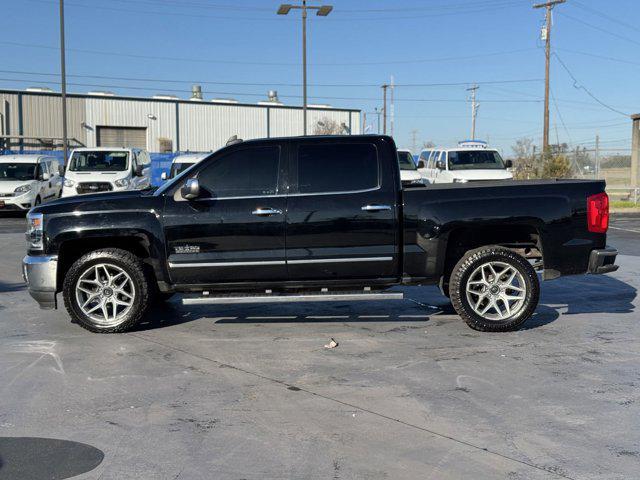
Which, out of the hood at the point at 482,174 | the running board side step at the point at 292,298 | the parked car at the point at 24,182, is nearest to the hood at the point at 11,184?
the parked car at the point at 24,182

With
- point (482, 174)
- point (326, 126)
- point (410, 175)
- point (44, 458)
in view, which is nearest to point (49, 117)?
point (326, 126)

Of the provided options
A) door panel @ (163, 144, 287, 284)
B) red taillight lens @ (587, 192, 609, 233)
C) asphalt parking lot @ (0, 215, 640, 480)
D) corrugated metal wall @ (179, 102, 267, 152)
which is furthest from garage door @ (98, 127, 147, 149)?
red taillight lens @ (587, 192, 609, 233)

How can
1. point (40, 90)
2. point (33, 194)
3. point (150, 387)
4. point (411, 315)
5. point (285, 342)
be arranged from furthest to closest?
point (40, 90) → point (33, 194) → point (411, 315) → point (285, 342) → point (150, 387)

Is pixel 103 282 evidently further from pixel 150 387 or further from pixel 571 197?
pixel 571 197

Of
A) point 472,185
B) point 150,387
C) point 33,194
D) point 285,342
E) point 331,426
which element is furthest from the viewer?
point 33,194

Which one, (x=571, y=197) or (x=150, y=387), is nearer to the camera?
(x=150, y=387)

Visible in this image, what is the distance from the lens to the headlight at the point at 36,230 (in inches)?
284

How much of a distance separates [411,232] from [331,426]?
115 inches

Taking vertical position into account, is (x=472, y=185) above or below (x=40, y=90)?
below

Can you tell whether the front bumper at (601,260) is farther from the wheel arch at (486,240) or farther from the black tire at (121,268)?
the black tire at (121,268)

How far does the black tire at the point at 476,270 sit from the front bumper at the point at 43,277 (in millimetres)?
3977

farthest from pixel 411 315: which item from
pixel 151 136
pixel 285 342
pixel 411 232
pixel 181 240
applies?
pixel 151 136

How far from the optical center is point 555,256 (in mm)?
A: 7223

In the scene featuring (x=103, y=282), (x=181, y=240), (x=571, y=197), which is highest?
(x=571, y=197)
